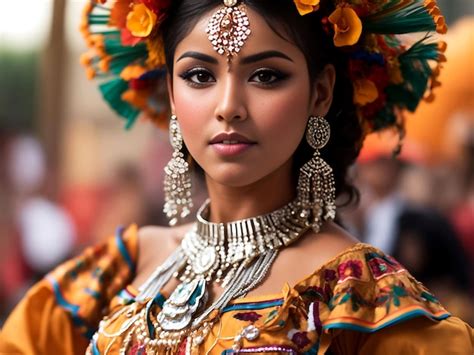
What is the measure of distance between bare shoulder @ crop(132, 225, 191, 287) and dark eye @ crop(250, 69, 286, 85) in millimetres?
605

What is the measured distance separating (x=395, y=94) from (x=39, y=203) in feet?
11.6

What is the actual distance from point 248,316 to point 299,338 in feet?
0.46

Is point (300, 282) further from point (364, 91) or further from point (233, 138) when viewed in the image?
point (364, 91)

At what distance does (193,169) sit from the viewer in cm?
252

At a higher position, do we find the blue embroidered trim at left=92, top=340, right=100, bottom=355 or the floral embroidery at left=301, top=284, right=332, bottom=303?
the floral embroidery at left=301, top=284, right=332, bottom=303

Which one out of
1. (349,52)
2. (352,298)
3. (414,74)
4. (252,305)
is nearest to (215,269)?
(252,305)

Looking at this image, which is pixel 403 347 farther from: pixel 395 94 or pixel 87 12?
pixel 87 12

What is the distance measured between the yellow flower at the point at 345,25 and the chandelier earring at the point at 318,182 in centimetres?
21

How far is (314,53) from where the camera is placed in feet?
7.31

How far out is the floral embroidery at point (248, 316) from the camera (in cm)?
213

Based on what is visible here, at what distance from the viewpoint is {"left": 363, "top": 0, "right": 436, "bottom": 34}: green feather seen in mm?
2248

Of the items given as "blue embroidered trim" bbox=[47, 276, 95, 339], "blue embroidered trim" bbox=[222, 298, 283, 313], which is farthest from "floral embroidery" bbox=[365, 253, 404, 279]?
"blue embroidered trim" bbox=[47, 276, 95, 339]

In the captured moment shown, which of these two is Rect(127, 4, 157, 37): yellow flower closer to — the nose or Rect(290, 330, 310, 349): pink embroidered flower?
the nose

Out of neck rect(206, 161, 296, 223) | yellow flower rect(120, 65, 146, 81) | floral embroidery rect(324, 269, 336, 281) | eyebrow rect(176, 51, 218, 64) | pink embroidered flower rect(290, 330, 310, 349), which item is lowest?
pink embroidered flower rect(290, 330, 310, 349)
